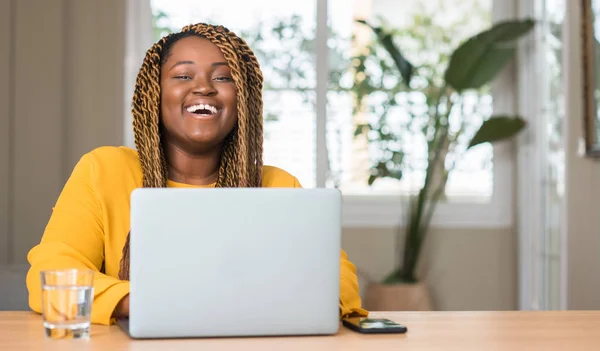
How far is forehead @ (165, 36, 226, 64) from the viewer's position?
1870 millimetres

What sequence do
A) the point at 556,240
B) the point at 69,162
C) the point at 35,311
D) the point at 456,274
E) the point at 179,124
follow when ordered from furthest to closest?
the point at 456,274, the point at 69,162, the point at 556,240, the point at 179,124, the point at 35,311

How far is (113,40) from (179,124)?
2579 mm

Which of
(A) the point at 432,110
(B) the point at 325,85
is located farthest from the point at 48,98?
(A) the point at 432,110

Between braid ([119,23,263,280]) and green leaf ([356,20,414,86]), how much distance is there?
7.41ft

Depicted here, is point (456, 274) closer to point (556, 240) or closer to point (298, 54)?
point (556, 240)

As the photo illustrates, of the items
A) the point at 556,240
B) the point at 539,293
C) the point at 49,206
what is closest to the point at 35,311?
the point at 49,206

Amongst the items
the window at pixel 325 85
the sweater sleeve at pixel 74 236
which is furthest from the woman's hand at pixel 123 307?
the window at pixel 325 85

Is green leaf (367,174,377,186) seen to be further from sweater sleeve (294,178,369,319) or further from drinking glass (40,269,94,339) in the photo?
drinking glass (40,269,94,339)

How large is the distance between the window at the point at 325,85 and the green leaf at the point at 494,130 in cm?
39

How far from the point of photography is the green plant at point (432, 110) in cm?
413

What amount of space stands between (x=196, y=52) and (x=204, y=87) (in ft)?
0.28

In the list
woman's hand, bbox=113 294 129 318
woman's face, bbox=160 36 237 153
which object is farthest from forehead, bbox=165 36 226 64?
woman's hand, bbox=113 294 129 318

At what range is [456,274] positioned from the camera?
452 cm

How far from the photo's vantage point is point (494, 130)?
4.15m
